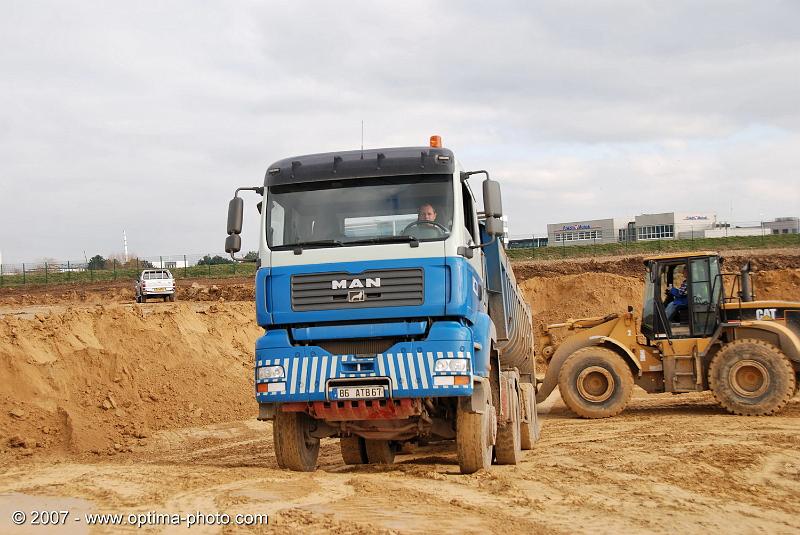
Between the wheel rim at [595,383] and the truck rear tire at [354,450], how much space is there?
22.4ft

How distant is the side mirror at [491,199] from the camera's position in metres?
9.98

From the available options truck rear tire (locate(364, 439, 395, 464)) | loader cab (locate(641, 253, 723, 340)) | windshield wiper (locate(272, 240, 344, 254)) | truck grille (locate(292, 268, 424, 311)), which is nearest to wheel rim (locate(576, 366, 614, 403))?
loader cab (locate(641, 253, 723, 340))

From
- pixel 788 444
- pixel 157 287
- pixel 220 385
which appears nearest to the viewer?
pixel 788 444

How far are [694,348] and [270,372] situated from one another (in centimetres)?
1036

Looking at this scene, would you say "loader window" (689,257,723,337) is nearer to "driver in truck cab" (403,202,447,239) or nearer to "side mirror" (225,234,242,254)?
"driver in truck cab" (403,202,447,239)

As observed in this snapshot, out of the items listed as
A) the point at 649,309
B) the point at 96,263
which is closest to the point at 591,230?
the point at 96,263

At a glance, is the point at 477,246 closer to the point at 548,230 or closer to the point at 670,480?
the point at 670,480

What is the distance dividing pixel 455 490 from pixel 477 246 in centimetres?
267

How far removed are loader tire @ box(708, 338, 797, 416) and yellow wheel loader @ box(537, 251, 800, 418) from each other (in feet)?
0.06

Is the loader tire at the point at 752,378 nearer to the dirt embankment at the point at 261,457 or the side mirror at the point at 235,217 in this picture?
the dirt embankment at the point at 261,457

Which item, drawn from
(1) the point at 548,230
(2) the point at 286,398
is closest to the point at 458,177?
(2) the point at 286,398

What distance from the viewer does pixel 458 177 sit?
9.96 meters

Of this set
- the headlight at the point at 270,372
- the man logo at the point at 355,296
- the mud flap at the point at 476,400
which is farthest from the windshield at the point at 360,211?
the mud flap at the point at 476,400

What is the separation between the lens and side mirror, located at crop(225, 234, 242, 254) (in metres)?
10.2
